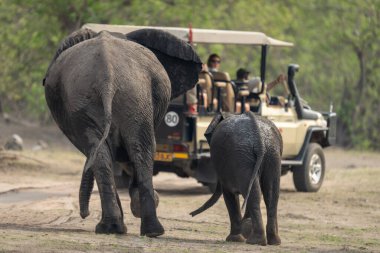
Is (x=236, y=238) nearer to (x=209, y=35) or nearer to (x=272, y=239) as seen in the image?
(x=272, y=239)

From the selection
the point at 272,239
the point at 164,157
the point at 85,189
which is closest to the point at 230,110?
the point at 164,157

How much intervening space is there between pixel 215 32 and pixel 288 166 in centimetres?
285

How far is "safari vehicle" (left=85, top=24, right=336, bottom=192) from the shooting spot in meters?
16.9

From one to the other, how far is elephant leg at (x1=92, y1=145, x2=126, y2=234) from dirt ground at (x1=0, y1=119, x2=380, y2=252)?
18 centimetres

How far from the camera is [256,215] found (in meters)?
10.6

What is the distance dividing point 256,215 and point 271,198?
0.44 m

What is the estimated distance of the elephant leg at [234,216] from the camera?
36.2 ft

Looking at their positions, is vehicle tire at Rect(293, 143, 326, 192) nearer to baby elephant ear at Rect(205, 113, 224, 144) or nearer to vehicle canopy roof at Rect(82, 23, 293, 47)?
vehicle canopy roof at Rect(82, 23, 293, 47)

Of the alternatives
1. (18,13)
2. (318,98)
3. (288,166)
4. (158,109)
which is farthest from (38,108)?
(158,109)

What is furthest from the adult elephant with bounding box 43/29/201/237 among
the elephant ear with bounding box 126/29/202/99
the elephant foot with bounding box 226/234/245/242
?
the elephant ear with bounding box 126/29/202/99

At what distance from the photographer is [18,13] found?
87.3 ft

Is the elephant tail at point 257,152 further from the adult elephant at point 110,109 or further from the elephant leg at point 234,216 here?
the adult elephant at point 110,109

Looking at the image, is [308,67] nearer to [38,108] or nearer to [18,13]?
[38,108]

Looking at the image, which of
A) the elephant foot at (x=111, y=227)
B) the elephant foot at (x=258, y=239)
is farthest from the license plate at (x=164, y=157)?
the elephant foot at (x=258, y=239)
